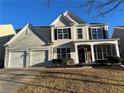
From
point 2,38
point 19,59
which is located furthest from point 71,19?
point 2,38

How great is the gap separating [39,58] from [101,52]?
845cm

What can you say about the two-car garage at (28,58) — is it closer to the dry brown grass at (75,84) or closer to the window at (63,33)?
the window at (63,33)

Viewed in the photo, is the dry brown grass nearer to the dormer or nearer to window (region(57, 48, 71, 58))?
window (region(57, 48, 71, 58))

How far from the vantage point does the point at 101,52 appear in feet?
82.5

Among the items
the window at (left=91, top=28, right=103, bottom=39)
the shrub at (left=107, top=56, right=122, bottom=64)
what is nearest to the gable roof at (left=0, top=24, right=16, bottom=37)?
the window at (left=91, top=28, right=103, bottom=39)

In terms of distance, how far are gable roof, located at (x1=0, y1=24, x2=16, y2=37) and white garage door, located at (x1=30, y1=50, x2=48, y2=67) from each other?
320 inches

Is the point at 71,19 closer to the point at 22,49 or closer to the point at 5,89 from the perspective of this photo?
the point at 22,49

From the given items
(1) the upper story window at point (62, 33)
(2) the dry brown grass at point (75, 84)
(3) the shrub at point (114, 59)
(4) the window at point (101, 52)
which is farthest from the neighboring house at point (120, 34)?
(2) the dry brown grass at point (75, 84)

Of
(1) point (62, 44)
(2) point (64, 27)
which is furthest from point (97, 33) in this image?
(1) point (62, 44)

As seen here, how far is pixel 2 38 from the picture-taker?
28.2m

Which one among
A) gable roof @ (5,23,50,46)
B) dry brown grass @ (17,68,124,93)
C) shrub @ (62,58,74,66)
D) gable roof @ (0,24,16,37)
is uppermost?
gable roof @ (0,24,16,37)

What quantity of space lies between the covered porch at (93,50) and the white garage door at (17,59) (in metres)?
6.83

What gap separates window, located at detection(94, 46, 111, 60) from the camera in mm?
24906

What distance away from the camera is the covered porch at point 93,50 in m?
24.0
